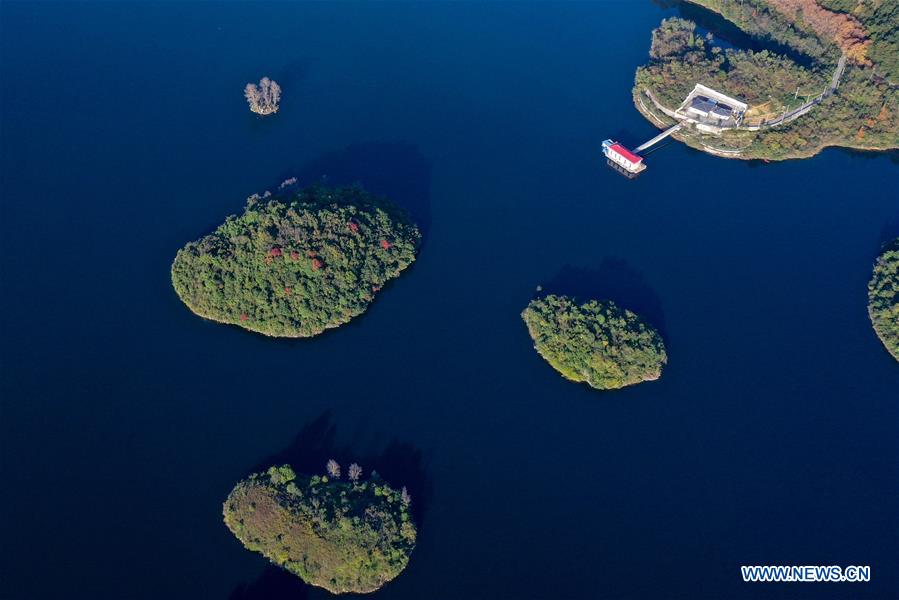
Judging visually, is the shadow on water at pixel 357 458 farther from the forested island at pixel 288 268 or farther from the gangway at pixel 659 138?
the gangway at pixel 659 138

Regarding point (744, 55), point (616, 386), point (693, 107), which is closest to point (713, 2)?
point (744, 55)

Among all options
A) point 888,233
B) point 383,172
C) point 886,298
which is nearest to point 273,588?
point 383,172

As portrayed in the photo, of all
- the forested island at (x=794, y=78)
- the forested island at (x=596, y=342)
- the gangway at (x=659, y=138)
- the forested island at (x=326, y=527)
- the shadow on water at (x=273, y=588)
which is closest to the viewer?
the shadow on water at (x=273, y=588)

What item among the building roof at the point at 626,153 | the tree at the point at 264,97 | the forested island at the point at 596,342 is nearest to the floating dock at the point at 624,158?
the building roof at the point at 626,153

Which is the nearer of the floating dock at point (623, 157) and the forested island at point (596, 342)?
the forested island at point (596, 342)

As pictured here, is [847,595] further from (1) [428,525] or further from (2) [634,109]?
(2) [634,109]

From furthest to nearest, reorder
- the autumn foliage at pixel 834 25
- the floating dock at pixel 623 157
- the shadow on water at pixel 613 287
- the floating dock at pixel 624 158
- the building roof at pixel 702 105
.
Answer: the autumn foliage at pixel 834 25, the building roof at pixel 702 105, the floating dock at pixel 624 158, the floating dock at pixel 623 157, the shadow on water at pixel 613 287

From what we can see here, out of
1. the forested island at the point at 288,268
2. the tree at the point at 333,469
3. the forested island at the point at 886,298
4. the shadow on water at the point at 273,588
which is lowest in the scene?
the shadow on water at the point at 273,588
